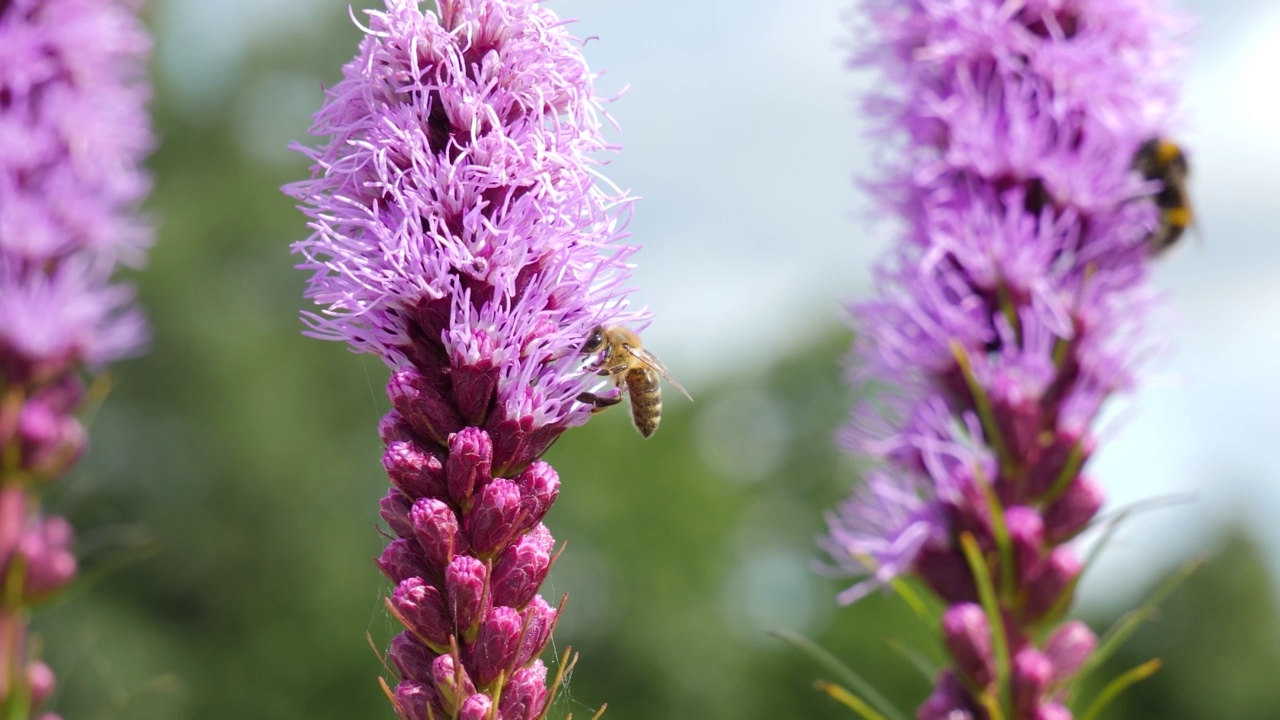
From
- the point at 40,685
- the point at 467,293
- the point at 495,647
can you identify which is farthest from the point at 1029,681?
the point at 40,685

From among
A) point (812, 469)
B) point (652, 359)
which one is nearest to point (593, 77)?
point (652, 359)

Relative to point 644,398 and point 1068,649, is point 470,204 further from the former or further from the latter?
point 1068,649

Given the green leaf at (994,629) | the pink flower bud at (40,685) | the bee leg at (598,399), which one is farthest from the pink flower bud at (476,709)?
the pink flower bud at (40,685)

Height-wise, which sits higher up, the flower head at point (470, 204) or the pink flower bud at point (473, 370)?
the flower head at point (470, 204)

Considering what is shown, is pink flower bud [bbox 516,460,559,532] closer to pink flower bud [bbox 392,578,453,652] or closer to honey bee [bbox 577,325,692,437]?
pink flower bud [bbox 392,578,453,652]

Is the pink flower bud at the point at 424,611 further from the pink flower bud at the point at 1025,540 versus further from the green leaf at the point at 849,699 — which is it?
the pink flower bud at the point at 1025,540

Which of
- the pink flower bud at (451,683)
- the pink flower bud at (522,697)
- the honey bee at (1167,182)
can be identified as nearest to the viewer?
the pink flower bud at (451,683)

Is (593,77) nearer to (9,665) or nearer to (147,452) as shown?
(9,665)
